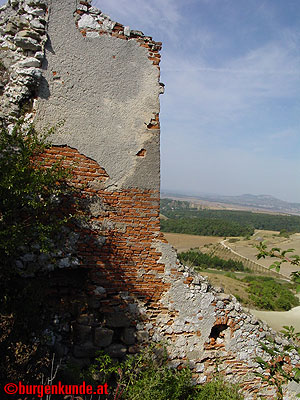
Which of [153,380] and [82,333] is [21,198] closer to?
[82,333]

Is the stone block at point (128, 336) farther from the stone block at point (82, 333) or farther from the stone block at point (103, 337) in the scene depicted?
the stone block at point (82, 333)

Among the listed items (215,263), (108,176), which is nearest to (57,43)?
(108,176)

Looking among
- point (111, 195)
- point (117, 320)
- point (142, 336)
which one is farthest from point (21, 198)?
point (142, 336)

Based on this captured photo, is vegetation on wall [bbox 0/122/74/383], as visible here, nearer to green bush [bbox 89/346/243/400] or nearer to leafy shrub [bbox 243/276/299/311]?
green bush [bbox 89/346/243/400]

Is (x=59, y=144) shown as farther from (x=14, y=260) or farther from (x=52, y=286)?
(x=52, y=286)

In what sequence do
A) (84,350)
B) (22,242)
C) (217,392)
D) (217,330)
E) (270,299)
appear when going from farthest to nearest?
(270,299) → (217,330) → (217,392) → (84,350) → (22,242)

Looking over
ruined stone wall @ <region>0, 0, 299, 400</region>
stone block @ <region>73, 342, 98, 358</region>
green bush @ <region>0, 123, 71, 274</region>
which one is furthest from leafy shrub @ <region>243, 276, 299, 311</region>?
green bush @ <region>0, 123, 71, 274</region>

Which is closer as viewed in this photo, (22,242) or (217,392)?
(22,242)

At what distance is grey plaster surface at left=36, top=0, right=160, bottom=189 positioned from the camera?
3.81 m

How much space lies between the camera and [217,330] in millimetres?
4223

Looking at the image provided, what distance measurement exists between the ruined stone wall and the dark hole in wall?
16 millimetres

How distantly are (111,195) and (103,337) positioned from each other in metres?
1.85

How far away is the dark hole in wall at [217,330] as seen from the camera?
13.7 feet

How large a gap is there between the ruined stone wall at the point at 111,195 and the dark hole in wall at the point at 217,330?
2 cm
